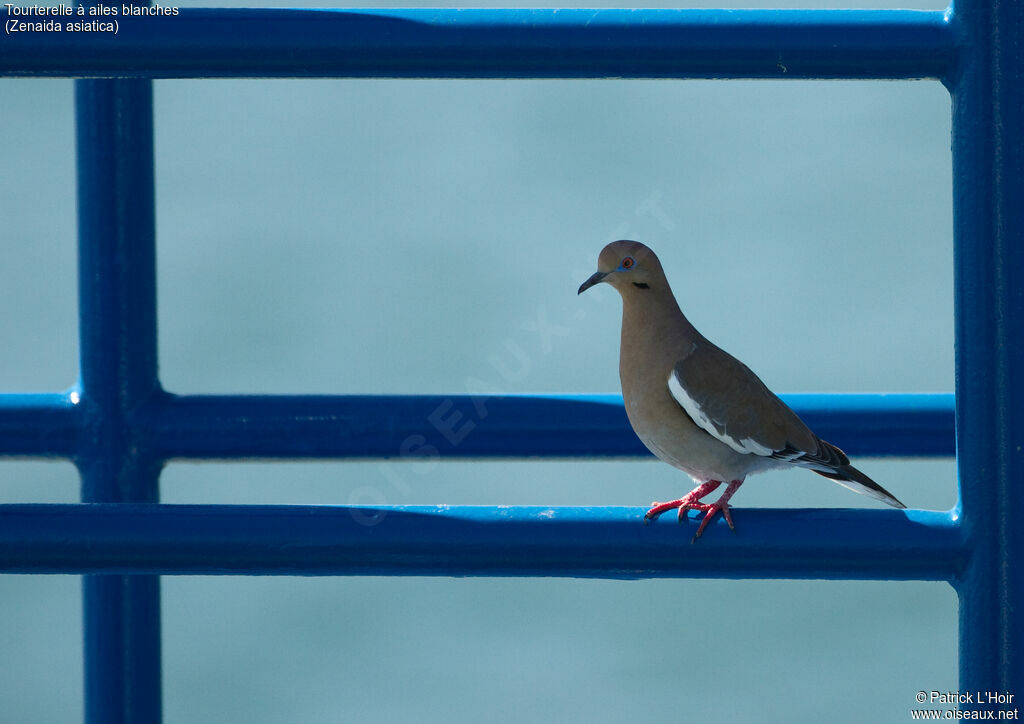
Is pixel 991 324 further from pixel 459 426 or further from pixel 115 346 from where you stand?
pixel 115 346

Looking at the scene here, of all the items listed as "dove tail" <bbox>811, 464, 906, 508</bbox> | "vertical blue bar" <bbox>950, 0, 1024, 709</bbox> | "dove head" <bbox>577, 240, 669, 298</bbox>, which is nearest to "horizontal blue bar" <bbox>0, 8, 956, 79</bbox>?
"vertical blue bar" <bbox>950, 0, 1024, 709</bbox>

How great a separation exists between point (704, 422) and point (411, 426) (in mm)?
356

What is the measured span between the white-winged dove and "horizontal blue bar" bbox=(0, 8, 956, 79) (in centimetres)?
48

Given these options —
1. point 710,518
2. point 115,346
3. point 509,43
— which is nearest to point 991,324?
point 710,518

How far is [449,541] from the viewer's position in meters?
1.05

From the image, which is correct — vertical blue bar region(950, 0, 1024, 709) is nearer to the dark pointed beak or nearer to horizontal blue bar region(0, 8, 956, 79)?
horizontal blue bar region(0, 8, 956, 79)

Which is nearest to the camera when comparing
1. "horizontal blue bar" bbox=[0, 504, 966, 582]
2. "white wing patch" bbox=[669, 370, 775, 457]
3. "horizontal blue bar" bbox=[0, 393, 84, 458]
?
"horizontal blue bar" bbox=[0, 504, 966, 582]

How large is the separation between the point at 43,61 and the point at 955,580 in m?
0.83

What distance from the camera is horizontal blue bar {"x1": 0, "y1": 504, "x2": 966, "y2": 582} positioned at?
104 centimetres

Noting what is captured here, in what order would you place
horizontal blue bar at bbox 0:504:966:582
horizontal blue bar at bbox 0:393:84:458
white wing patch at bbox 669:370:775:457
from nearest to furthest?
horizontal blue bar at bbox 0:504:966:582 → white wing patch at bbox 669:370:775:457 → horizontal blue bar at bbox 0:393:84:458

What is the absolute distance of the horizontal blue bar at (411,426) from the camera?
1.63m

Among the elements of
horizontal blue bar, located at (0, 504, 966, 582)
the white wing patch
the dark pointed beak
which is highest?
the dark pointed beak

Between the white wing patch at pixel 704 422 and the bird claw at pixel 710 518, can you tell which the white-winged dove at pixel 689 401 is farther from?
the bird claw at pixel 710 518

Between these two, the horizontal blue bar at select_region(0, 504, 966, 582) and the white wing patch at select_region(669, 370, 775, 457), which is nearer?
the horizontal blue bar at select_region(0, 504, 966, 582)
